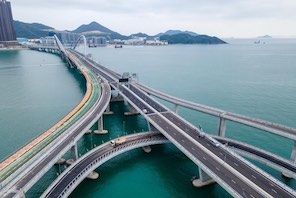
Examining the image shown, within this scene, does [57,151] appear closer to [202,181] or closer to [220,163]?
[202,181]

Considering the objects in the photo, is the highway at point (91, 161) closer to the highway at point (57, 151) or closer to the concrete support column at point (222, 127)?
the highway at point (57, 151)

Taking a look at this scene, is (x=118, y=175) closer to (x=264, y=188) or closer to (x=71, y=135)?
(x=71, y=135)

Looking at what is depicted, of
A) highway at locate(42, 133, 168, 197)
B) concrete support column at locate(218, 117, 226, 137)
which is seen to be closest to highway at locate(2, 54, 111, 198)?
highway at locate(42, 133, 168, 197)

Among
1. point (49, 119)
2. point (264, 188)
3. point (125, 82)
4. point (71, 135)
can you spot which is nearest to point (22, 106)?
point (49, 119)

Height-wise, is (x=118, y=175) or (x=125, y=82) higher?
(x=125, y=82)

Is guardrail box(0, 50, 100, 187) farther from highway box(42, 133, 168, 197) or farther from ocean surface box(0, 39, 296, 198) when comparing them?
highway box(42, 133, 168, 197)

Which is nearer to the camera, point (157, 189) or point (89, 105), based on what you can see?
point (157, 189)
